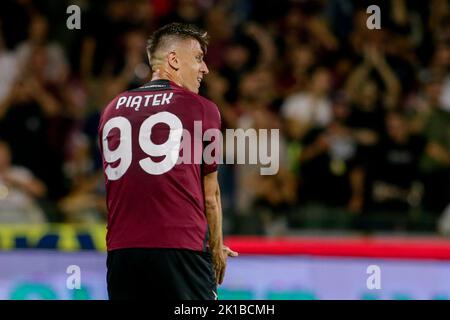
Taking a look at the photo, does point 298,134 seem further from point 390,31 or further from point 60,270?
point 60,270

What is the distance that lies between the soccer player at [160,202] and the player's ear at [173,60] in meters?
0.16

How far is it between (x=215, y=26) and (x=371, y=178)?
277cm

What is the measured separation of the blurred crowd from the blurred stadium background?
0.02 metres

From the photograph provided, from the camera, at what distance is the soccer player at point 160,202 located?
505 centimetres

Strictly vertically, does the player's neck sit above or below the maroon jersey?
above

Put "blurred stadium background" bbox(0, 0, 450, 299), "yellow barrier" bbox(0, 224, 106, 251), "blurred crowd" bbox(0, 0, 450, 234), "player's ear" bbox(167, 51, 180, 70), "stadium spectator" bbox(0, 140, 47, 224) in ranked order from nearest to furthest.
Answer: "player's ear" bbox(167, 51, 180, 70) → "blurred stadium background" bbox(0, 0, 450, 299) → "yellow barrier" bbox(0, 224, 106, 251) → "stadium spectator" bbox(0, 140, 47, 224) → "blurred crowd" bbox(0, 0, 450, 234)

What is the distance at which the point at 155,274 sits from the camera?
16.6ft

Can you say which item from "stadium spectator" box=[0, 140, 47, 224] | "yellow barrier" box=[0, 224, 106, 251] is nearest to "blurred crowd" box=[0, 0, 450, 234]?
"stadium spectator" box=[0, 140, 47, 224]

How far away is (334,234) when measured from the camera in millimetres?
9742

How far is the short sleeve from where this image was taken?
5.09m

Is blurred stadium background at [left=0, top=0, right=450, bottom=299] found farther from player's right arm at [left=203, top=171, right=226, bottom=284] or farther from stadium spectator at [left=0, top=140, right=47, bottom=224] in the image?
player's right arm at [left=203, top=171, right=226, bottom=284]

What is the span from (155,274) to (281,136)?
5.49 meters

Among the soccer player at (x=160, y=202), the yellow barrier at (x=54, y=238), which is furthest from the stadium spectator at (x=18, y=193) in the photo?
the soccer player at (x=160, y=202)
